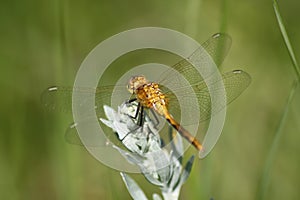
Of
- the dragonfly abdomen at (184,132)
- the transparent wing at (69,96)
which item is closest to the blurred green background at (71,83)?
the dragonfly abdomen at (184,132)

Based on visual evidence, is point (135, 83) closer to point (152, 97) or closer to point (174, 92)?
point (152, 97)

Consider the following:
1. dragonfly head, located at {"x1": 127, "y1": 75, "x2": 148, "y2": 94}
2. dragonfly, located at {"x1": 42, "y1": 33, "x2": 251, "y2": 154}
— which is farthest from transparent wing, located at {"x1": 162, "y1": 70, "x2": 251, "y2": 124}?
dragonfly head, located at {"x1": 127, "y1": 75, "x2": 148, "y2": 94}

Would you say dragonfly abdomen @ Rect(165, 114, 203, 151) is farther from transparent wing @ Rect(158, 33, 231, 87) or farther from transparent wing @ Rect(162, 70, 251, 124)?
transparent wing @ Rect(158, 33, 231, 87)

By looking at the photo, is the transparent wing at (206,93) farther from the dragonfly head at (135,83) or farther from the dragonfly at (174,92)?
the dragonfly head at (135,83)

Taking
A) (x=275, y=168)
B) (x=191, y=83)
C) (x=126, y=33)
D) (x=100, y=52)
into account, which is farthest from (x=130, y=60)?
(x=191, y=83)

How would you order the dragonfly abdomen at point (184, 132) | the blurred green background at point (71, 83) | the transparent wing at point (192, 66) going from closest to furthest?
the dragonfly abdomen at point (184, 132)
the transparent wing at point (192, 66)
the blurred green background at point (71, 83)

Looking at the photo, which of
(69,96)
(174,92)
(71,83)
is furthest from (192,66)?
(71,83)

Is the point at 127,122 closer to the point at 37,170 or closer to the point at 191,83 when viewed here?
the point at 191,83
